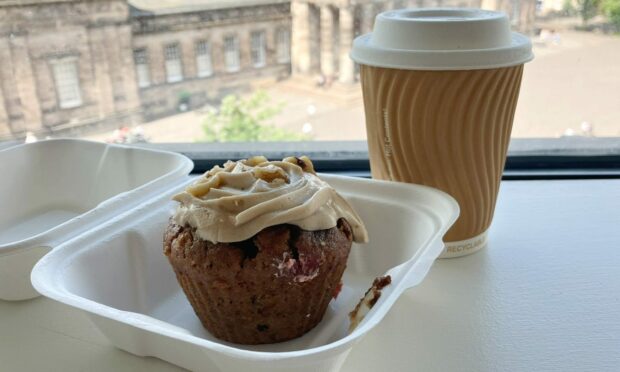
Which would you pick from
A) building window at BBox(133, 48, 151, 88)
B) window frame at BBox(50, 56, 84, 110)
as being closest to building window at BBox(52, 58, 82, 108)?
window frame at BBox(50, 56, 84, 110)

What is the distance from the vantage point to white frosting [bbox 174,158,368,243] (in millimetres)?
691

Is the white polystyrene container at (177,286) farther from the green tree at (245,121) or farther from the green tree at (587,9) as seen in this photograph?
the green tree at (587,9)

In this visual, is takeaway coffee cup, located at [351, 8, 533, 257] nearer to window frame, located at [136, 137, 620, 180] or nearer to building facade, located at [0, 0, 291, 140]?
window frame, located at [136, 137, 620, 180]

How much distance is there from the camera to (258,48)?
1354 millimetres

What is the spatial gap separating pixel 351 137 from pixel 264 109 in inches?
8.3

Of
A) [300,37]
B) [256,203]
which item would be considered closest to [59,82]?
[300,37]

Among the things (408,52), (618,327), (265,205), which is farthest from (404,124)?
(618,327)

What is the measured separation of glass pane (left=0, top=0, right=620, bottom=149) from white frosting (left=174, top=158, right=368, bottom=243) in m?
0.51

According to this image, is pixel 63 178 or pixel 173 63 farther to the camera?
pixel 173 63

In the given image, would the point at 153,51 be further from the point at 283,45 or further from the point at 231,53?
the point at 283,45

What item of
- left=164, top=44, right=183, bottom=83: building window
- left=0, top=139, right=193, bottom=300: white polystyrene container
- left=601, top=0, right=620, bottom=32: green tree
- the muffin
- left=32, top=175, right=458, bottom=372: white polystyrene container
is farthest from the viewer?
left=164, top=44, right=183, bottom=83: building window

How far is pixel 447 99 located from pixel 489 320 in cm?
30

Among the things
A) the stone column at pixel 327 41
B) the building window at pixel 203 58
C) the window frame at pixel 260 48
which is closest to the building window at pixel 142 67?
the building window at pixel 203 58

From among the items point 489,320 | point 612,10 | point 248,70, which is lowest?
point 489,320
